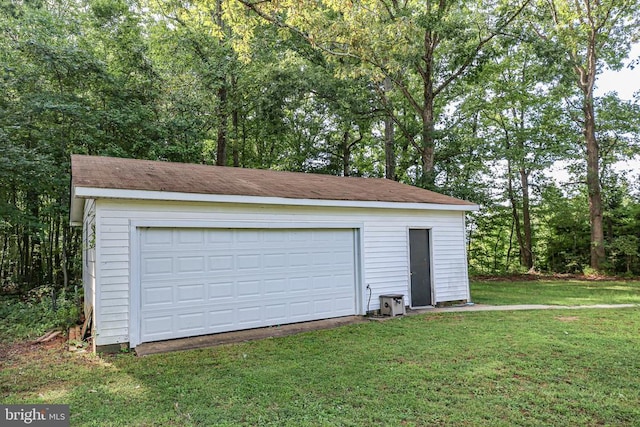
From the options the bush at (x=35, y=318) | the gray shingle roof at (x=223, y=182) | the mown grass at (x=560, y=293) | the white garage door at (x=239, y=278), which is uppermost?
the gray shingle roof at (x=223, y=182)

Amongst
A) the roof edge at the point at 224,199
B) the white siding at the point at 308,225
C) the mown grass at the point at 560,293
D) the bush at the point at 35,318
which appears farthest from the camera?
the mown grass at the point at 560,293

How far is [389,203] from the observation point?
28.0ft

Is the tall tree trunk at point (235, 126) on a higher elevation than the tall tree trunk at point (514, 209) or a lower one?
higher

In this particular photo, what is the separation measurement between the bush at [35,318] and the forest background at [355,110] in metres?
Answer: 1.45

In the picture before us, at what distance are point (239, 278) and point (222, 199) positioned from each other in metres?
1.41

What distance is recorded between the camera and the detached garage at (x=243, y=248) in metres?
5.77

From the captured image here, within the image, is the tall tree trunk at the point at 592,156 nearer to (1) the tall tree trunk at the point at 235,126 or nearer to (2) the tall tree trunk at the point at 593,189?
(2) the tall tree trunk at the point at 593,189

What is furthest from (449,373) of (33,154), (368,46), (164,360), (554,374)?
(33,154)

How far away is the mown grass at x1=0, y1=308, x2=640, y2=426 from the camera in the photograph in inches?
139

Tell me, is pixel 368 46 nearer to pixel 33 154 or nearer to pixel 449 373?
pixel 449 373

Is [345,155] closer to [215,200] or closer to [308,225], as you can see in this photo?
[308,225]

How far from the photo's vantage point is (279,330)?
686 cm

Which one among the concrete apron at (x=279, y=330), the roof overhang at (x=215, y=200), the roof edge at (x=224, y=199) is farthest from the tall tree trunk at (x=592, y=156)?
the roof edge at (x=224, y=199)

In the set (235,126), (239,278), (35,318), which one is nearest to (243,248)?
(239,278)
